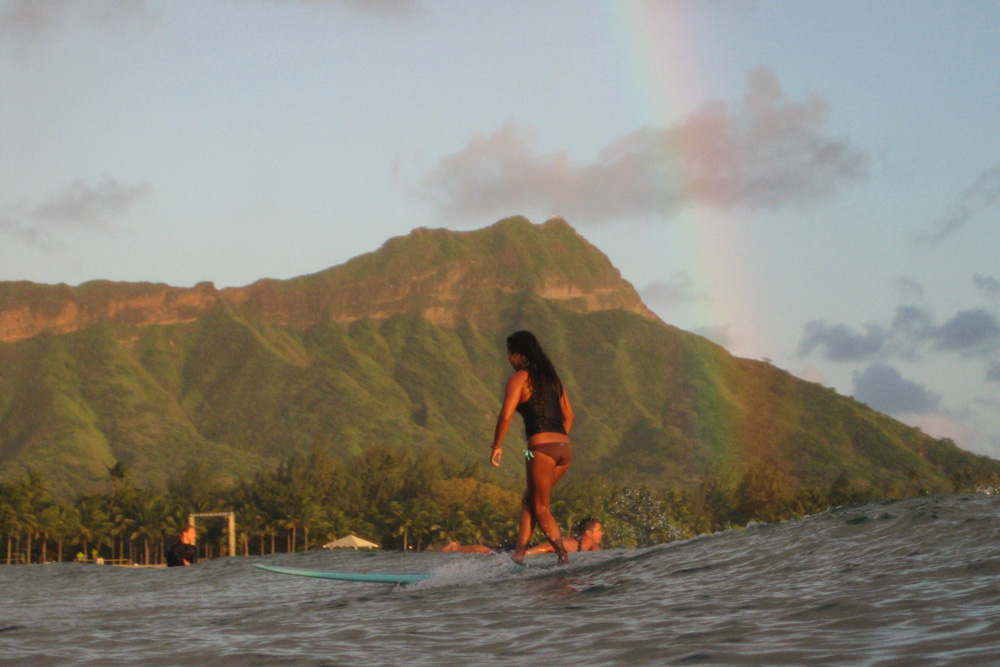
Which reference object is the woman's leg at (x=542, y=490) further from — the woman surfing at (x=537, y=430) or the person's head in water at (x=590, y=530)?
the person's head in water at (x=590, y=530)

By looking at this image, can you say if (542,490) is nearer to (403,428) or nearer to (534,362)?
(534,362)

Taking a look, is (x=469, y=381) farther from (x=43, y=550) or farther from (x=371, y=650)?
(x=371, y=650)

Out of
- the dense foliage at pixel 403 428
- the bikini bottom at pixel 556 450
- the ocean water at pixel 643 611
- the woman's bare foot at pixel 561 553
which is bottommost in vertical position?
the ocean water at pixel 643 611

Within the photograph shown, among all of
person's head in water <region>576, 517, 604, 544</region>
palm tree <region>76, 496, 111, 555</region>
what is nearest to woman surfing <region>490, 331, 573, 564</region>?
person's head in water <region>576, 517, 604, 544</region>

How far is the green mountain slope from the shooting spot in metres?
151

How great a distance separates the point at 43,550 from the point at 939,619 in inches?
3669

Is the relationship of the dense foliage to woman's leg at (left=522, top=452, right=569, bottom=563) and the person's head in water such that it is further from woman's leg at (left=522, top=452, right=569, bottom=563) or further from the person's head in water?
woman's leg at (left=522, top=452, right=569, bottom=563)

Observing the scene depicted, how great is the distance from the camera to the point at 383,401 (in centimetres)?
17075

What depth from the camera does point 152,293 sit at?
199500 millimetres

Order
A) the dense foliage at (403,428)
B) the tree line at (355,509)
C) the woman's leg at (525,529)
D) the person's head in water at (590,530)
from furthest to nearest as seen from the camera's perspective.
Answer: the dense foliage at (403,428), the tree line at (355,509), the person's head in water at (590,530), the woman's leg at (525,529)

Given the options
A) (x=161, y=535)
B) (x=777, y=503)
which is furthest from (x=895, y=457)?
(x=161, y=535)

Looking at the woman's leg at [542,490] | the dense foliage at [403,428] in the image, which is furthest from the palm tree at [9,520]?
the woman's leg at [542,490]

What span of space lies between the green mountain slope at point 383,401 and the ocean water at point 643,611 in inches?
5280

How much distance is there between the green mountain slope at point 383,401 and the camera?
151 m
